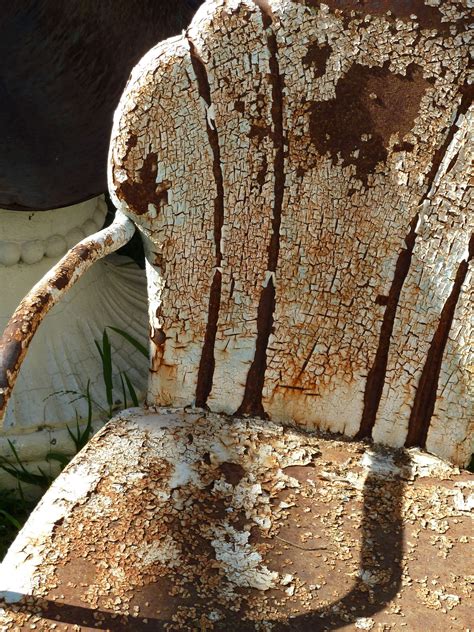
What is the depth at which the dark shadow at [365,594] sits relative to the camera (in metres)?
1.11

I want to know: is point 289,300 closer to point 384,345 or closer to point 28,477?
point 384,345

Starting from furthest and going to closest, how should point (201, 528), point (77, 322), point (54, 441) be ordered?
point (77, 322) < point (54, 441) < point (201, 528)

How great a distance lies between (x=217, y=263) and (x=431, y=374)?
1.17ft

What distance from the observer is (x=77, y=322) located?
2.12 metres

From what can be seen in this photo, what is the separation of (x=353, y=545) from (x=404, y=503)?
0.12m

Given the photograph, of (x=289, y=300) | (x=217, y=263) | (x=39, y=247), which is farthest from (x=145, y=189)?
(x=39, y=247)

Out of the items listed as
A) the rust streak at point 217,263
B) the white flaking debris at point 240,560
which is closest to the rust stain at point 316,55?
the rust streak at point 217,263

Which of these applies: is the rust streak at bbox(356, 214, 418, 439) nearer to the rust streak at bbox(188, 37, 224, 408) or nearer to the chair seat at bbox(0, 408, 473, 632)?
the chair seat at bbox(0, 408, 473, 632)

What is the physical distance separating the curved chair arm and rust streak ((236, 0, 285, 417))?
22 cm

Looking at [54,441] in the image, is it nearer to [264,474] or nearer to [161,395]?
[161,395]

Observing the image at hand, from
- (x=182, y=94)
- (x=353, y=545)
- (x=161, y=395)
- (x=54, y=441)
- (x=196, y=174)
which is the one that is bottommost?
(x=54, y=441)

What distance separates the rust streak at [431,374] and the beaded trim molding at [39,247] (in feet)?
2.93

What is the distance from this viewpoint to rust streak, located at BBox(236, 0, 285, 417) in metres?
1.39

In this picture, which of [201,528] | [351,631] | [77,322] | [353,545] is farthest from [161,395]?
[77,322]
